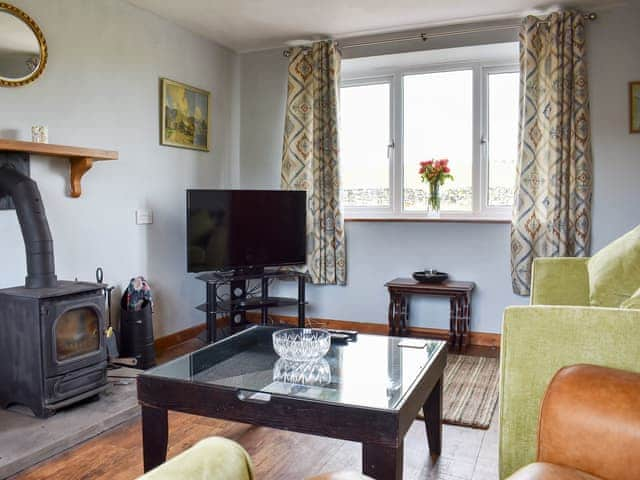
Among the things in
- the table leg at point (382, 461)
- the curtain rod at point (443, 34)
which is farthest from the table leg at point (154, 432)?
the curtain rod at point (443, 34)

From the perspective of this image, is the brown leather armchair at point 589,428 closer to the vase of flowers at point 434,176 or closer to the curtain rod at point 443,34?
the vase of flowers at point 434,176

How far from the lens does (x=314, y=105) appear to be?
4.42 metres

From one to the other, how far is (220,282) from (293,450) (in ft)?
5.86

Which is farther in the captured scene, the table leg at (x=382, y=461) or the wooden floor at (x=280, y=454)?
the wooden floor at (x=280, y=454)

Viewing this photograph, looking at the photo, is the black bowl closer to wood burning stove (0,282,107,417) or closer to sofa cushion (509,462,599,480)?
wood burning stove (0,282,107,417)

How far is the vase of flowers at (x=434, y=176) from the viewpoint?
14.0 feet

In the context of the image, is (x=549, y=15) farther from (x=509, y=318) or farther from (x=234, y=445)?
(x=234, y=445)

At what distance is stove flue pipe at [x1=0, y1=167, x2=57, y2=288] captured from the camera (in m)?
2.61

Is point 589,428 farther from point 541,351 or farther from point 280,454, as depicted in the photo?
point 280,454

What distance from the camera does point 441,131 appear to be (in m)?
4.44

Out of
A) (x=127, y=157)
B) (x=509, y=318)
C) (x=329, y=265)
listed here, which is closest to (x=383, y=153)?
(x=329, y=265)

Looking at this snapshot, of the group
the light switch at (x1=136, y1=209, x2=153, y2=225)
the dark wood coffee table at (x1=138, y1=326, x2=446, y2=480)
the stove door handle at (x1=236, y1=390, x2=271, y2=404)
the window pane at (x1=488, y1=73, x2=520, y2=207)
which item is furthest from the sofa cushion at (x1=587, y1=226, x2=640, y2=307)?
the light switch at (x1=136, y1=209, x2=153, y2=225)

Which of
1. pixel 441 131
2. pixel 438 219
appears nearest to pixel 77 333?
pixel 438 219

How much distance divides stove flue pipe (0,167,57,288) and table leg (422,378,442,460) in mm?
1892
